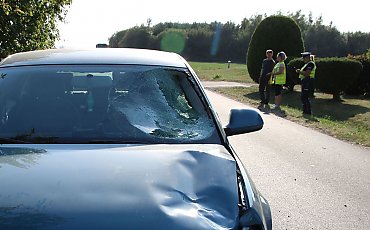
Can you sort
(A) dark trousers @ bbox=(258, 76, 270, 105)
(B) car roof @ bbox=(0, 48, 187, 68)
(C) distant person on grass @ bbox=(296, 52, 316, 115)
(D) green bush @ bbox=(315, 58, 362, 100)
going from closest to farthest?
(B) car roof @ bbox=(0, 48, 187, 68), (C) distant person on grass @ bbox=(296, 52, 316, 115), (A) dark trousers @ bbox=(258, 76, 270, 105), (D) green bush @ bbox=(315, 58, 362, 100)

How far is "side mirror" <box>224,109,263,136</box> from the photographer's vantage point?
3520 millimetres

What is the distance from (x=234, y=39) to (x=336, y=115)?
235 ft

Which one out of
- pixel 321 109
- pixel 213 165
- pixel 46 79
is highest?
pixel 46 79

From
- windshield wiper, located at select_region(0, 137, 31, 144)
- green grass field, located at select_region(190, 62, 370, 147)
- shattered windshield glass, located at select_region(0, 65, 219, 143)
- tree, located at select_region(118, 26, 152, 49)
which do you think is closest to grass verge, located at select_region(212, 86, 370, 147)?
green grass field, located at select_region(190, 62, 370, 147)

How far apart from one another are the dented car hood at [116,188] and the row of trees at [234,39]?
243ft

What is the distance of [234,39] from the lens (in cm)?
8438

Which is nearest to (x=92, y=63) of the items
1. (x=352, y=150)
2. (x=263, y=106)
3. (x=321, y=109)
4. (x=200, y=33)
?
(x=352, y=150)

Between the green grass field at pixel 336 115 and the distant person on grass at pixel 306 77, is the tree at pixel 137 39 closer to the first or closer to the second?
the green grass field at pixel 336 115

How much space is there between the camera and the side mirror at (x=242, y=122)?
3.52 m

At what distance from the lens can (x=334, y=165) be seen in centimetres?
679

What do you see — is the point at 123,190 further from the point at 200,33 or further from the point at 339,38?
the point at 200,33

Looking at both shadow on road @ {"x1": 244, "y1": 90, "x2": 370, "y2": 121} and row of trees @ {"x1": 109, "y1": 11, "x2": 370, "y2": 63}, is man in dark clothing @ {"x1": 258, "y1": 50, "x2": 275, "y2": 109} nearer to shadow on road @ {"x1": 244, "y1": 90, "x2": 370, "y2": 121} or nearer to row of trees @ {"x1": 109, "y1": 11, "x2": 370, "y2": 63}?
shadow on road @ {"x1": 244, "y1": 90, "x2": 370, "y2": 121}

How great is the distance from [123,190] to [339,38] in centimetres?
7914

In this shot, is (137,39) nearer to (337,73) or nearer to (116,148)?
(337,73)
